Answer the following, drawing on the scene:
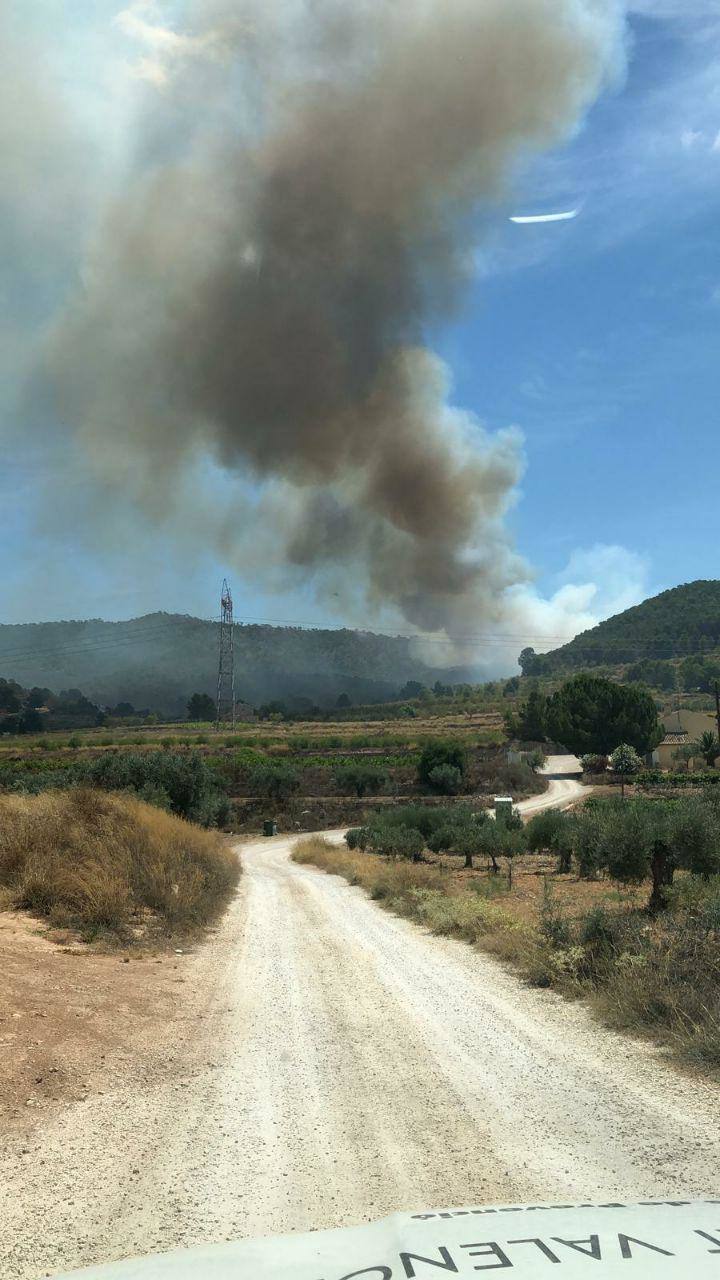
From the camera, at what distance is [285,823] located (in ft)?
191

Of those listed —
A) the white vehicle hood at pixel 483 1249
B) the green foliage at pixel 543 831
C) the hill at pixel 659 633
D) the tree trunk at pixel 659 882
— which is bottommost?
the green foliage at pixel 543 831

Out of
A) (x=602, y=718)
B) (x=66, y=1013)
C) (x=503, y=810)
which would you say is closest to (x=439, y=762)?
(x=602, y=718)

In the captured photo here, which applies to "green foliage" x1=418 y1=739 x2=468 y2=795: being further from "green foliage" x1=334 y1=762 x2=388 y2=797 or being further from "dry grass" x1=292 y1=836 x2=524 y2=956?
"dry grass" x1=292 y1=836 x2=524 y2=956

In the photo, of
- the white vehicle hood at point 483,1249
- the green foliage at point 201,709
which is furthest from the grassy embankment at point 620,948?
the green foliage at point 201,709

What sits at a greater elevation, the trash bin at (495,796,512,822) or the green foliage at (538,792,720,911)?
the green foliage at (538,792,720,911)

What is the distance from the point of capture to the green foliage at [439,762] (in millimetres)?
71125

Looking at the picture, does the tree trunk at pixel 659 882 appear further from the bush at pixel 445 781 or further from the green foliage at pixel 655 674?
the green foliage at pixel 655 674

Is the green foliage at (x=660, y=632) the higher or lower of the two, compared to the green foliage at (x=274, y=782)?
higher

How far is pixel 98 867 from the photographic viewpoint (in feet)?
46.8

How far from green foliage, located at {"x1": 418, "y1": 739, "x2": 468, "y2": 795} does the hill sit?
94.5 metres

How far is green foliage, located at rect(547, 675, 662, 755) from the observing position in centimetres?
8669

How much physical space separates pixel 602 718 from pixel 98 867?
79343 millimetres

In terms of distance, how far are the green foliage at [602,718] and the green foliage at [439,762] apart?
723 inches

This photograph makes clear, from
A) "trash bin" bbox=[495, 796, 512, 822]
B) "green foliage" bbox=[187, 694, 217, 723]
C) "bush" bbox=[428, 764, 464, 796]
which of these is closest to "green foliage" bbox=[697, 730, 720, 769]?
"bush" bbox=[428, 764, 464, 796]
